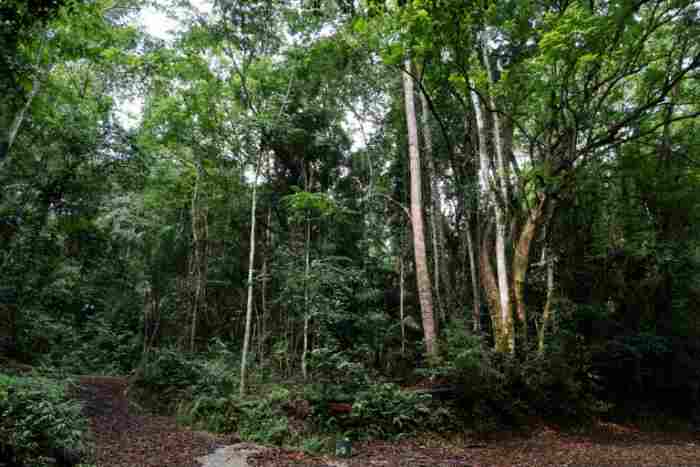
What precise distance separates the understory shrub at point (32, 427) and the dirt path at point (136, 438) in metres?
0.73

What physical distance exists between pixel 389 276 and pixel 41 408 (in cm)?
1313

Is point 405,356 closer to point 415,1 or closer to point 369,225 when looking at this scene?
point 369,225

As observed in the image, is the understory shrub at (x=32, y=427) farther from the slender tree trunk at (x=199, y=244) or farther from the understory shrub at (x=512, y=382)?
the slender tree trunk at (x=199, y=244)

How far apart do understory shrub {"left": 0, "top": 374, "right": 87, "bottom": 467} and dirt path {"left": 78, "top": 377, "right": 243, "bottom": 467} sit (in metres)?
0.73

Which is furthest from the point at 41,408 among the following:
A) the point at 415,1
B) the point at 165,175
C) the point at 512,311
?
the point at 165,175

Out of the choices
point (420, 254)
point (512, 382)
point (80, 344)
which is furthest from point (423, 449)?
point (80, 344)

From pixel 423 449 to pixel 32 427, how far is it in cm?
586

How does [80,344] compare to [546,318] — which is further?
[80,344]

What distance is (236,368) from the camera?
427 inches

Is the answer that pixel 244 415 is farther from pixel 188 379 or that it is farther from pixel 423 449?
pixel 423 449

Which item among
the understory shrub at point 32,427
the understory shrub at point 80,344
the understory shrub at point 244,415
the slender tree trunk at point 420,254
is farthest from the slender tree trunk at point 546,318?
the understory shrub at point 80,344

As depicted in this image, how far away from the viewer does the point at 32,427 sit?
14.5 ft

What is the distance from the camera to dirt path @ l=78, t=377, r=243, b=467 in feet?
18.9

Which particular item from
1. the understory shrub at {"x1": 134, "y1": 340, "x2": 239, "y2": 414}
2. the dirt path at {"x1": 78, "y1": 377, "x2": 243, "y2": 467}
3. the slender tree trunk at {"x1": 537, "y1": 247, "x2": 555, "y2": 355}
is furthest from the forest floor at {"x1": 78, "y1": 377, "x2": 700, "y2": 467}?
the slender tree trunk at {"x1": 537, "y1": 247, "x2": 555, "y2": 355}
